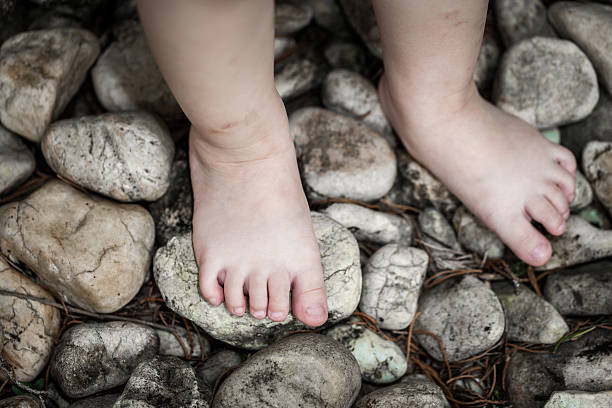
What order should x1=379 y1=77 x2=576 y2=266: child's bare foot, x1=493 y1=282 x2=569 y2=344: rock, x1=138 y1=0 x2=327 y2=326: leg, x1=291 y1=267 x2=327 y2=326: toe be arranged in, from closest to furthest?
x1=138 y1=0 x2=327 y2=326: leg → x1=291 y1=267 x2=327 y2=326: toe → x1=493 y1=282 x2=569 y2=344: rock → x1=379 y1=77 x2=576 y2=266: child's bare foot

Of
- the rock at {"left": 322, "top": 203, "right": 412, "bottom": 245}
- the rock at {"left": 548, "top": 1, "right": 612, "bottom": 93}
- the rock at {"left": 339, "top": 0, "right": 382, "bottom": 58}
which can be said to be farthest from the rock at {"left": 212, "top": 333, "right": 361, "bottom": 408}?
the rock at {"left": 548, "top": 1, "right": 612, "bottom": 93}

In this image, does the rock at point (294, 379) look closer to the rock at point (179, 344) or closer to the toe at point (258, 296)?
the toe at point (258, 296)

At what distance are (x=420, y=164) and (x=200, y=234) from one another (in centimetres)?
74

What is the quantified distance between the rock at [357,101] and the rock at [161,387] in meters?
0.97

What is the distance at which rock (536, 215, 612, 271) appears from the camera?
4.83 ft

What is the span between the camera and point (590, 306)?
1.38 metres

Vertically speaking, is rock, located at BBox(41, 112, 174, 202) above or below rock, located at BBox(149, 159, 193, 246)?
above

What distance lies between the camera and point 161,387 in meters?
1.18

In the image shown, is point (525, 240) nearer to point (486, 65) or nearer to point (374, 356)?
point (374, 356)

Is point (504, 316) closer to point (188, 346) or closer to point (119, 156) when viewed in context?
point (188, 346)

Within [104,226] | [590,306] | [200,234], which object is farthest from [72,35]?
[590,306]

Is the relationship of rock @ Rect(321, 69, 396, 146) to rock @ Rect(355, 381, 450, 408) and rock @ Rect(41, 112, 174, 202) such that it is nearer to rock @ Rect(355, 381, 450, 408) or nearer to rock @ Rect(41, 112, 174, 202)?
rock @ Rect(41, 112, 174, 202)

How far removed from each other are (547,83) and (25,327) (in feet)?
5.61

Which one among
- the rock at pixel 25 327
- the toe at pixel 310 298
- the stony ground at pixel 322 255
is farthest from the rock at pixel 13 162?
the toe at pixel 310 298
